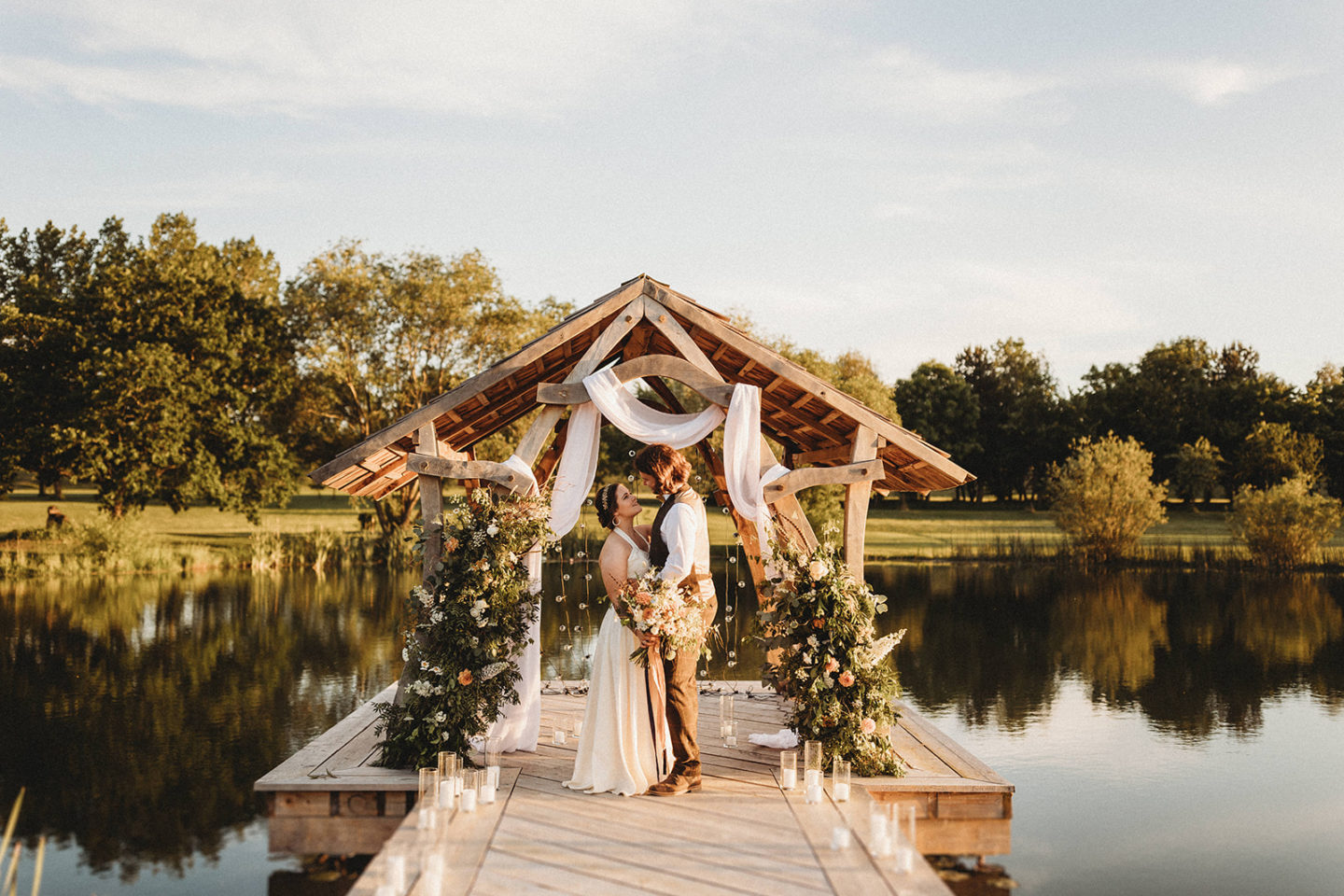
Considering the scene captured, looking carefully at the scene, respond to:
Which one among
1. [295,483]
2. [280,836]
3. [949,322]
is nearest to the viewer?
[280,836]

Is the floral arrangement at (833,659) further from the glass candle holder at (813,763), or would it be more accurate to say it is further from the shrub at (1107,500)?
the shrub at (1107,500)

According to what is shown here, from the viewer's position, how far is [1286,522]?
26.8 m

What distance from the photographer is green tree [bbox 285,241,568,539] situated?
89.7 feet

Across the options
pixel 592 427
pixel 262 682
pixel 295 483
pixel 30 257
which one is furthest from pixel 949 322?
pixel 592 427

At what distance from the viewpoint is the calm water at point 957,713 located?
791 cm

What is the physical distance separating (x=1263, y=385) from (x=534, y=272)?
3225cm

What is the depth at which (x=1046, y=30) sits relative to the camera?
17000mm

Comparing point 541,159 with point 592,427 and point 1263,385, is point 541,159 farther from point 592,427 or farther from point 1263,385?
point 1263,385

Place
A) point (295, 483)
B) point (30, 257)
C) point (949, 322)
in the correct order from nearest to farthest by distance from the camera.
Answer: point (295, 483)
point (30, 257)
point (949, 322)

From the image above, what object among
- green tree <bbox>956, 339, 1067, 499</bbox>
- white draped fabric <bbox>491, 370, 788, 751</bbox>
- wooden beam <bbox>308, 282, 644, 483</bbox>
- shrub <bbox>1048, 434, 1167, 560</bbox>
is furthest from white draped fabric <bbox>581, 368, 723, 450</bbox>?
green tree <bbox>956, 339, 1067, 499</bbox>

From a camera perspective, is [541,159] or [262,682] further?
[541,159]

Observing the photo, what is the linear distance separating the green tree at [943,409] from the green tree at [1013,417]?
27.9 inches

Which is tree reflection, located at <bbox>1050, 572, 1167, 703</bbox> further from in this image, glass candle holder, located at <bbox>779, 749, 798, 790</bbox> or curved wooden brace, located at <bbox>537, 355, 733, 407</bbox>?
curved wooden brace, located at <bbox>537, 355, 733, 407</bbox>

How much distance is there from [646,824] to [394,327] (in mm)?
23636
